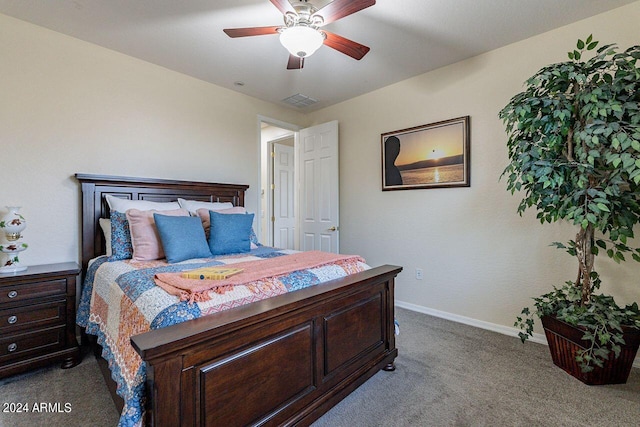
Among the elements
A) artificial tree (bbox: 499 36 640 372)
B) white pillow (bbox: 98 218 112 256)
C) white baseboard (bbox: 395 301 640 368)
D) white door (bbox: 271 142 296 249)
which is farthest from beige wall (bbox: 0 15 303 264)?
artificial tree (bbox: 499 36 640 372)

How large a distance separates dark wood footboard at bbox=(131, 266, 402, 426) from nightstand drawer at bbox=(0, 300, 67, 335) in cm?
172

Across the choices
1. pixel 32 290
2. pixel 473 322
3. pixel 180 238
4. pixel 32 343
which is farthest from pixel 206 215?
pixel 473 322

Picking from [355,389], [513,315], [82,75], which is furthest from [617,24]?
[82,75]

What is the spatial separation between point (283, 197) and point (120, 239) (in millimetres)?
3240

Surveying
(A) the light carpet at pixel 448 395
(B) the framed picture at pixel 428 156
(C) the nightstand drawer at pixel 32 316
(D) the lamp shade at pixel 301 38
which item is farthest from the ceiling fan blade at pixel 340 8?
(C) the nightstand drawer at pixel 32 316

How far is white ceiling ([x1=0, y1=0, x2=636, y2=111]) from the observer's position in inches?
87.5

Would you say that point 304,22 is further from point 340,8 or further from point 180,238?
point 180,238

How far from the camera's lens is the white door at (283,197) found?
5.29 m

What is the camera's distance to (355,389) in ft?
6.15

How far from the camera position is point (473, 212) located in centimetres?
303

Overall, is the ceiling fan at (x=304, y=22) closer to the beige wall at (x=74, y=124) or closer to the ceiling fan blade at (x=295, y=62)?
the ceiling fan blade at (x=295, y=62)

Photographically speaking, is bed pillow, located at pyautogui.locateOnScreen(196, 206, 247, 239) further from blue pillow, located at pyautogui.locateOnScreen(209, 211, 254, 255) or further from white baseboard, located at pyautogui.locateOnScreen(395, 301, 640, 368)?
white baseboard, located at pyautogui.locateOnScreen(395, 301, 640, 368)

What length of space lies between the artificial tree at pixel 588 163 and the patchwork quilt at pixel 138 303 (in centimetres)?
142

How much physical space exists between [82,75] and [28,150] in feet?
2.68
